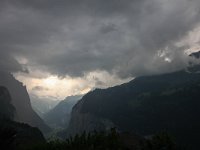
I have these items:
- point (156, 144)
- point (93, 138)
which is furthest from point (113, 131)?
point (156, 144)

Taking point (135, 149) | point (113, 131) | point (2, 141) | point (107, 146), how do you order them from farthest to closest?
point (135, 149) → point (113, 131) → point (107, 146) → point (2, 141)

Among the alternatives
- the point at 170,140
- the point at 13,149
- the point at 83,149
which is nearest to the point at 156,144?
the point at 170,140

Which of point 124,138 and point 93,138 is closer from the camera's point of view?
point 93,138

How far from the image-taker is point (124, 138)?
550 ft

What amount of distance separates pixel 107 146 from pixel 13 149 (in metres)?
33.0

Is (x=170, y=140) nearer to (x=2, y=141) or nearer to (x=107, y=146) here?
(x=107, y=146)

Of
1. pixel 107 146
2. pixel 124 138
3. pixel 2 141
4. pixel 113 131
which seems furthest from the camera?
pixel 124 138

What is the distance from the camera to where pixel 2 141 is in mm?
97062

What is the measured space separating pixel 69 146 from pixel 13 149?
90.4 feet

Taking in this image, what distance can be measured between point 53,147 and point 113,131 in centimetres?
2227

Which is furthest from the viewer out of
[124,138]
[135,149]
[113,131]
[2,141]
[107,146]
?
[124,138]

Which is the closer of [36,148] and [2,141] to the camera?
[2,141]

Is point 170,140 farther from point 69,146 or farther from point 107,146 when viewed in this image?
point 69,146

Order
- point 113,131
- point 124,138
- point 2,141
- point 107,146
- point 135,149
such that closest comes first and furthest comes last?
point 2,141
point 107,146
point 113,131
point 135,149
point 124,138
